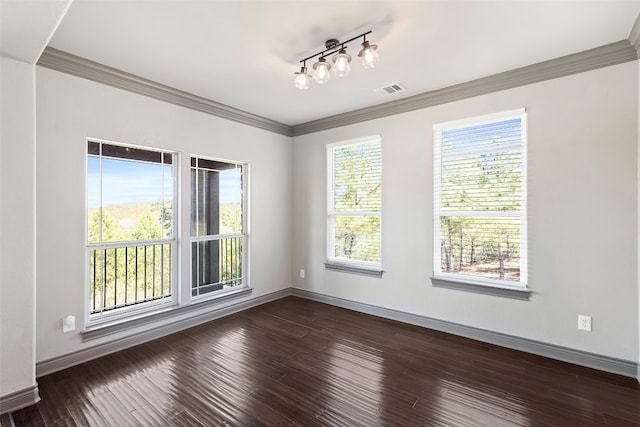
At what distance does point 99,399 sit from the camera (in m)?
2.20

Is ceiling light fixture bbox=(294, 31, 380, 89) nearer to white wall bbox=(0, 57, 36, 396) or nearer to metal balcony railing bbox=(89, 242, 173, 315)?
white wall bbox=(0, 57, 36, 396)

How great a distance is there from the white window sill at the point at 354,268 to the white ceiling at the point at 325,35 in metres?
2.28

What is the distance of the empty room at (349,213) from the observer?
2111 mm

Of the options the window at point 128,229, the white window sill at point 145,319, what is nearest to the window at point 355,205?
the white window sill at point 145,319

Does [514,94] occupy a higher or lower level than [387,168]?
higher

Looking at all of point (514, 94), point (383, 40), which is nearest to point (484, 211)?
point (514, 94)

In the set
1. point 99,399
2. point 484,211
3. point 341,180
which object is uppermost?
point 341,180

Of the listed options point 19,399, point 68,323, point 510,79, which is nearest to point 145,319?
point 68,323

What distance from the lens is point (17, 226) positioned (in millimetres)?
2148

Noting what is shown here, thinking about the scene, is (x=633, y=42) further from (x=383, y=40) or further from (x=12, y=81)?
(x=12, y=81)

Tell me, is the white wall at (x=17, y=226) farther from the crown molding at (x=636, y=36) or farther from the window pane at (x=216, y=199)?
the crown molding at (x=636, y=36)

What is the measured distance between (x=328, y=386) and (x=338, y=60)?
2.54 meters

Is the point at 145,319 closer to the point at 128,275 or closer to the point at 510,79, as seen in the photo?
the point at 128,275

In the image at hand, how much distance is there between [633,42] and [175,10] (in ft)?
11.4
